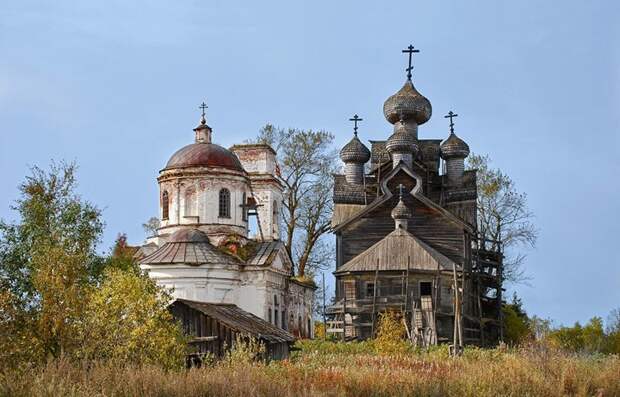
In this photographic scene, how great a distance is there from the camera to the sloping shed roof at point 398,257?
38.2 meters

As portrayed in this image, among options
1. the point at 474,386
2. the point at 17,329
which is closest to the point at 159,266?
the point at 17,329

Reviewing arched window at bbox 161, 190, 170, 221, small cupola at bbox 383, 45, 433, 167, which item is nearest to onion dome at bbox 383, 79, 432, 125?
small cupola at bbox 383, 45, 433, 167

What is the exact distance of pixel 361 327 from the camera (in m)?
38.7

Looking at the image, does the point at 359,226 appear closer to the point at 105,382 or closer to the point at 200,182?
the point at 200,182

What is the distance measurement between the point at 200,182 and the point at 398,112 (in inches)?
416

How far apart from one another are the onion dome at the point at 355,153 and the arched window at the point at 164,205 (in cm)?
895

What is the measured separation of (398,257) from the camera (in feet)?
127

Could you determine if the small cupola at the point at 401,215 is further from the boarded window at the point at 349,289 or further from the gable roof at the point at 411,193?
the boarded window at the point at 349,289

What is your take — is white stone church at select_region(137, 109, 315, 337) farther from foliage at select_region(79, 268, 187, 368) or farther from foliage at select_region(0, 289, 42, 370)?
foliage at select_region(0, 289, 42, 370)

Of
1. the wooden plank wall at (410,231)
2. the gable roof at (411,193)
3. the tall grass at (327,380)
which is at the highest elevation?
the gable roof at (411,193)

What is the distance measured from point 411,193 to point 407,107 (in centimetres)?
688

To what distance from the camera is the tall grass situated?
14352 mm

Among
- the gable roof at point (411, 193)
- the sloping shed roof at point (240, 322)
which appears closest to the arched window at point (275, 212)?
the gable roof at point (411, 193)

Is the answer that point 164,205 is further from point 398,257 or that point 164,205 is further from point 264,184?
point 398,257
